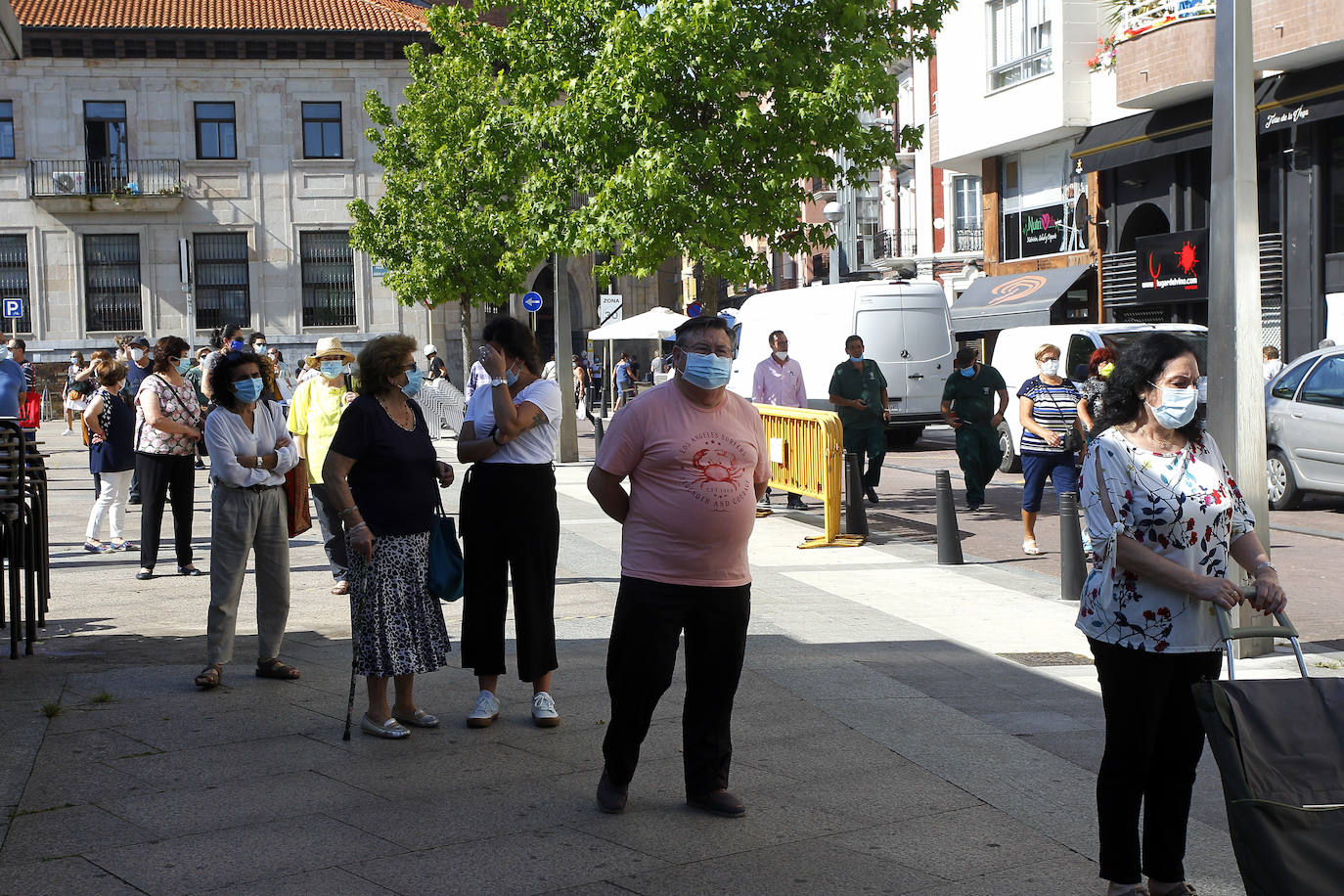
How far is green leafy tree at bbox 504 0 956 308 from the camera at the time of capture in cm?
1669

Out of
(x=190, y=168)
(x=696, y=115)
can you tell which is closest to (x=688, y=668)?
(x=696, y=115)

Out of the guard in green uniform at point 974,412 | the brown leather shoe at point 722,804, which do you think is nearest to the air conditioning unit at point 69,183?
the guard in green uniform at point 974,412

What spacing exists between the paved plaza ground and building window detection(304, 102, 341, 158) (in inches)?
1413

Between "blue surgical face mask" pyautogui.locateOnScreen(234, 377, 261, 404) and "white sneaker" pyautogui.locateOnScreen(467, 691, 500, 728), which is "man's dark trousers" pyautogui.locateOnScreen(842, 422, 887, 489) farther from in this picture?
"white sneaker" pyautogui.locateOnScreen(467, 691, 500, 728)

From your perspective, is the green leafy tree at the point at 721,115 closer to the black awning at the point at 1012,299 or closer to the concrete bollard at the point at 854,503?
the concrete bollard at the point at 854,503

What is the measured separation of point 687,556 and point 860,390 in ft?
34.5

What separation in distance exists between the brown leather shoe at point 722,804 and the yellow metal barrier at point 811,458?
7195mm

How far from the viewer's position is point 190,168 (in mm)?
42375

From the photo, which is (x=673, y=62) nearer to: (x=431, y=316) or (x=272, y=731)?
(x=272, y=731)

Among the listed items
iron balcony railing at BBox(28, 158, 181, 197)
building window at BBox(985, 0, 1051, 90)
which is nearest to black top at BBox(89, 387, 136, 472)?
building window at BBox(985, 0, 1051, 90)

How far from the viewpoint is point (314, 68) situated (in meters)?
42.9

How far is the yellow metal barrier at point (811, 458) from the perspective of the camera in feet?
42.7

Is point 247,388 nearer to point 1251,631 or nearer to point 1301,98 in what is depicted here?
point 1251,631

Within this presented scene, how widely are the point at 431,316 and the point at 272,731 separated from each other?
39.8 metres
